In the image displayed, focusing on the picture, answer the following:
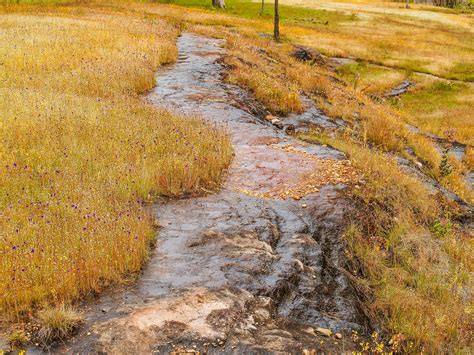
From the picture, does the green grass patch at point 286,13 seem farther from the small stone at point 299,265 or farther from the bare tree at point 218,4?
the small stone at point 299,265

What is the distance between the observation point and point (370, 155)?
11.3 metres

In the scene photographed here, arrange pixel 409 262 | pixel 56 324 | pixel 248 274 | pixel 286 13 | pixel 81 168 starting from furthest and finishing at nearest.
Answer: pixel 286 13
pixel 81 168
pixel 409 262
pixel 248 274
pixel 56 324

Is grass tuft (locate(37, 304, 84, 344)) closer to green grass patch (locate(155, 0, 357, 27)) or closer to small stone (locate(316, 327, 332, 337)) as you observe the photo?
small stone (locate(316, 327, 332, 337))

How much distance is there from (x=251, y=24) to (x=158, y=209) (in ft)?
127

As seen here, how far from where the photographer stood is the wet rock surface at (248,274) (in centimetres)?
493

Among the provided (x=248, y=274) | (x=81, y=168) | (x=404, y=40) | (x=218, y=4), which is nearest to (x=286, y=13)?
(x=218, y=4)

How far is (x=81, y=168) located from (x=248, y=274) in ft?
13.6

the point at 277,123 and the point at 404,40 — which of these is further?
the point at 404,40

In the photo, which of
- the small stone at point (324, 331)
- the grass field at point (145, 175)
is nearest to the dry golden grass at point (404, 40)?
the grass field at point (145, 175)

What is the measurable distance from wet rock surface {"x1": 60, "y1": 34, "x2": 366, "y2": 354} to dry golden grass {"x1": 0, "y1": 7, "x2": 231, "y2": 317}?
0.49 m

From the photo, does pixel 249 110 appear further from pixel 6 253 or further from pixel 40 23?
pixel 40 23

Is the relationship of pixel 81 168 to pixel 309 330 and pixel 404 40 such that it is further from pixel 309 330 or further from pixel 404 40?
pixel 404 40

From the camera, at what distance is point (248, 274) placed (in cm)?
630

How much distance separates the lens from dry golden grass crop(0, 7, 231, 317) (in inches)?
216
